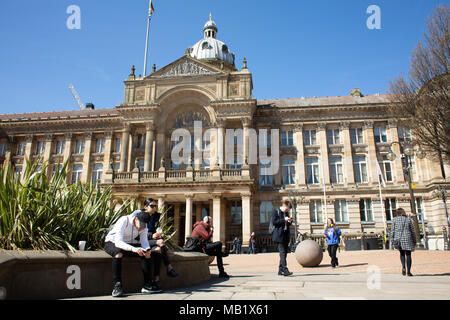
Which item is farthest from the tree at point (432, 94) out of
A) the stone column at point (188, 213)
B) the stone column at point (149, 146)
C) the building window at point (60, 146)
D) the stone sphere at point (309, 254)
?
the building window at point (60, 146)

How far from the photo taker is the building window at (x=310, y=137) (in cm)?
3519

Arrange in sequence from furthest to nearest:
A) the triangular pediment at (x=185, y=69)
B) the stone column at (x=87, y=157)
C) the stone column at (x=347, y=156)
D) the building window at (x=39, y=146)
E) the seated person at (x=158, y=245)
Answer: the building window at (x=39, y=146)
the stone column at (x=87, y=157)
the triangular pediment at (x=185, y=69)
the stone column at (x=347, y=156)
the seated person at (x=158, y=245)

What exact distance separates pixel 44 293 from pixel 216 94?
3005cm

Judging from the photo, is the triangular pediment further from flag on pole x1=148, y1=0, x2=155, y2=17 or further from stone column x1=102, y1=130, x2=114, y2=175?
flag on pole x1=148, y1=0, x2=155, y2=17

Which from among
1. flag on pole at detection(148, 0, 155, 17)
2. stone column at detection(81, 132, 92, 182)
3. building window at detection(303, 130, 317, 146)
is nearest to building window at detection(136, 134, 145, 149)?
stone column at detection(81, 132, 92, 182)

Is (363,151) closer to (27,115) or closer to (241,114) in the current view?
(241,114)

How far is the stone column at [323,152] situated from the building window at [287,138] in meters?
2.81

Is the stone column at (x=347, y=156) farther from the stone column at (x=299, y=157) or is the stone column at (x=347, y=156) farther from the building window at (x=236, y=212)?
the building window at (x=236, y=212)

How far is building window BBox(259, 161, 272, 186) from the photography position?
34.1 meters

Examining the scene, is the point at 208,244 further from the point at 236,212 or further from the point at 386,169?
the point at 386,169

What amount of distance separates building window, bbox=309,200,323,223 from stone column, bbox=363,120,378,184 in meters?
5.73

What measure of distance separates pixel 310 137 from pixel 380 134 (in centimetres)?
723

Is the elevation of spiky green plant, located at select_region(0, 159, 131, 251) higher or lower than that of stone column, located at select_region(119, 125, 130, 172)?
lower

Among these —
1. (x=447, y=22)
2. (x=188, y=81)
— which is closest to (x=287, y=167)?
(x=188, y=81)
